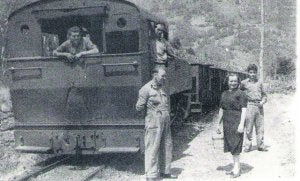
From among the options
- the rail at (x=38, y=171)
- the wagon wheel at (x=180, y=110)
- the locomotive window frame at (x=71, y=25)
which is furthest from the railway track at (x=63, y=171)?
the wagon wheel at (x=180, y=110)

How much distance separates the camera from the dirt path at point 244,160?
25.8ft

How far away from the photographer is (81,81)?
8.03 meters

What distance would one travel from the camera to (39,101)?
27.5 feet

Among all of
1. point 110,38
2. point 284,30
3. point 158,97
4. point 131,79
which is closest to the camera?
point 158,97

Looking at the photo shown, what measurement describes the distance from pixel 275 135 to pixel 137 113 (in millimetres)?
5410

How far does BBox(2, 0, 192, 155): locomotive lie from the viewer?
7828 mm

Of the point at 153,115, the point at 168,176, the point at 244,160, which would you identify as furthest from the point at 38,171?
the point at 244,160

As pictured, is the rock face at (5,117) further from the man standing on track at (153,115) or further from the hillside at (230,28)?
the hillside at (230,28)

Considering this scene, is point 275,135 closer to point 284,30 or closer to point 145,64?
point 145,64

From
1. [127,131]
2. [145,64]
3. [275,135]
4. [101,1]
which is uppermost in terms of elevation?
[101,1]

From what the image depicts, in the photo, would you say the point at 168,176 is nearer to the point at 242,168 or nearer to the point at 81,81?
the point at 242,168

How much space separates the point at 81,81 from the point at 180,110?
5944mm

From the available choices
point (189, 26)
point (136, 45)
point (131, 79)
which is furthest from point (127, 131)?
point (189, 26)

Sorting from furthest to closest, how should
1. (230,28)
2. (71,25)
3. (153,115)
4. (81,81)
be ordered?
1. (230,28)
2. (71,25)
3. (81,81)
4. (153,115)
